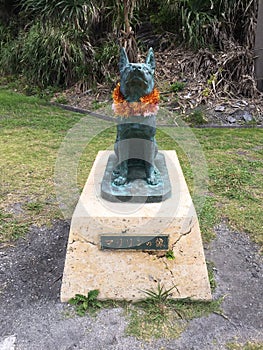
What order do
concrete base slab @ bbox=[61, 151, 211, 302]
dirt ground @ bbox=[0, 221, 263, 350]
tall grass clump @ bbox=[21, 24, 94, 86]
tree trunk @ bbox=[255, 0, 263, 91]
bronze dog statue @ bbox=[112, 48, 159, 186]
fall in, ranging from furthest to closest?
tall grass clump @ bbox=[21, 24, 94, 86]
tree trunk @ bbox=[255, 0, 263, 91]
concrete base slab @ bbox=[61, 151, 211, 302]
bronze dog statue @ bbox=[112, 48, 159, 186]
dirt ground @ bbox=[0, 221, 263, 350]

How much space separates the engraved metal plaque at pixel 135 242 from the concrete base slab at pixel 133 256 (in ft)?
0.09

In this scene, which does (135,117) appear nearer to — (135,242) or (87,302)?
(135,242)

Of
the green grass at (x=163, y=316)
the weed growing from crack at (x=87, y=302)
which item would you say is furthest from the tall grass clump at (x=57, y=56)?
the green grass at (x=163, y=316)

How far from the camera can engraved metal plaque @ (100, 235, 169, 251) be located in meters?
2.08

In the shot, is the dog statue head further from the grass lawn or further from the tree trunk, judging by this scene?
the tree trunk

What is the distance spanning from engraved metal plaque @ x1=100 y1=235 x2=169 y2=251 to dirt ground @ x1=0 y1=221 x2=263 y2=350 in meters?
0.35

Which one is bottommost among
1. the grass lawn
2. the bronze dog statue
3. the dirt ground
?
the grass lawn

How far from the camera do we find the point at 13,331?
1.90 metres

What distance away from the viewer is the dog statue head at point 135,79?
1.90m

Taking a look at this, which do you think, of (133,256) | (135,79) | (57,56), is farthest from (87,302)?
(57,56)

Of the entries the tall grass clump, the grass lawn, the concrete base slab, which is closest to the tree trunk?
the grass lawn

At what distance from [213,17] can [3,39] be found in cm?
477

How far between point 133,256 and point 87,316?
412 mm

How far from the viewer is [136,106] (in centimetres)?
203
